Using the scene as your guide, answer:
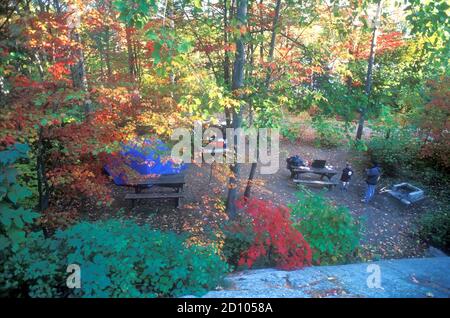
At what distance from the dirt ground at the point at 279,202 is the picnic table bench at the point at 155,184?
44cm

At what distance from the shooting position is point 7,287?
11.3ft

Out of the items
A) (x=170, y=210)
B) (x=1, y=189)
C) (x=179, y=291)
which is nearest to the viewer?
(x=1, y=189)

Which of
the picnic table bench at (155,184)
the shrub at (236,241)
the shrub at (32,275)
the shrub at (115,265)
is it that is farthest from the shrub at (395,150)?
the shrub at (32,275)

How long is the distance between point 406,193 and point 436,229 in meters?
2.53

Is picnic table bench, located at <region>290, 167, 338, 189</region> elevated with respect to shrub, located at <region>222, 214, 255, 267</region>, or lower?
lower

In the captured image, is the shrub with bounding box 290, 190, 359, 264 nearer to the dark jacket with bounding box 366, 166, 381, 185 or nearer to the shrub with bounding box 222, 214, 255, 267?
the shrub with bounding box 222, 214, 255, 267

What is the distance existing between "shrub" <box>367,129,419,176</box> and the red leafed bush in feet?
31.8

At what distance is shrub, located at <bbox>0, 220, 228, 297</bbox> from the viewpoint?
3656 mm

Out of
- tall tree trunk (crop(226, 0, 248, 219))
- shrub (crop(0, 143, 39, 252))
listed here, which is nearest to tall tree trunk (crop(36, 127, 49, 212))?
shrub (crop(0, 143, 39, 252))

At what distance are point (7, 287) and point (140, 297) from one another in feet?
4.83

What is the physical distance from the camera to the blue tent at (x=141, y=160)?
24.7 ft

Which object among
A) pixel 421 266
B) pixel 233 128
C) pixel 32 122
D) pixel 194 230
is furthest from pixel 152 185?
pixel 421 266

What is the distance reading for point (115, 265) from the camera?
391 cm
